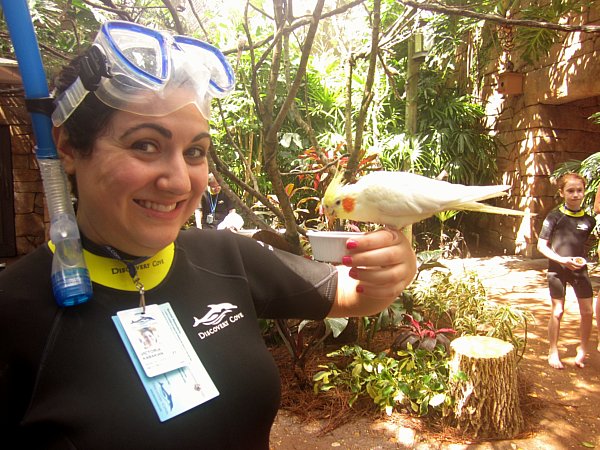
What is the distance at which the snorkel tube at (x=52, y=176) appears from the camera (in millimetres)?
875

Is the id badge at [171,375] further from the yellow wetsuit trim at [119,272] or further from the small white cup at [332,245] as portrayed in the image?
the small white cup at [332,245]

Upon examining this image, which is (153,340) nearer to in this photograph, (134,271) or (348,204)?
(134,271)

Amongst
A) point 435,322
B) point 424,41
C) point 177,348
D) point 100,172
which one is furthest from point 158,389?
point 424,41

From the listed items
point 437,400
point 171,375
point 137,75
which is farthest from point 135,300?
point 437,400

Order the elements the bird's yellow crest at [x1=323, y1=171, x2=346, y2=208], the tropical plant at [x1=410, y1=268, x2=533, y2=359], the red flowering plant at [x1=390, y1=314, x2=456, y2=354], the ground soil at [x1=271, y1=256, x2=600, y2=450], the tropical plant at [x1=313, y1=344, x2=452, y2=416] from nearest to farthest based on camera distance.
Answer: the bird's yellow crest at [x1=323, y1=171, x2=346, y2=208]
the ground soil at [x1=271, y1=256, x2=600, y2=450]
the tropical plant at [x1=313, y1=344, x2=452, y2=416]
the red flowering plant at [x1=390, y1=314, x2=456, y2=354]
the tropical plant at [x1=410, y1=268, x2=533, y2=359]

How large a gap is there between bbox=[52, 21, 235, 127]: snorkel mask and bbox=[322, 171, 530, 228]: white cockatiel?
51cm

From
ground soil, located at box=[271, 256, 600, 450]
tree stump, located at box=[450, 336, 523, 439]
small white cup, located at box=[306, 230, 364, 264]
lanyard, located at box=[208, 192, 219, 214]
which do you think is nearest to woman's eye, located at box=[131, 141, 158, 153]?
small white cup, located at box=[306, 230, 364, 264]

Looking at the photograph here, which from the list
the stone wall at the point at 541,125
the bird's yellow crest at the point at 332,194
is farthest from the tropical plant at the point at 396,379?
the stone wall at the point at 541,125

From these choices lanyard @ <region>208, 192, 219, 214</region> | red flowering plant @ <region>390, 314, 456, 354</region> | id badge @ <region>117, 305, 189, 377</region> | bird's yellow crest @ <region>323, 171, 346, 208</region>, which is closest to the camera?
id badge @ <region>117, 305, 189, 377</region>

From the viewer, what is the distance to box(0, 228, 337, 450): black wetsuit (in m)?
0.81

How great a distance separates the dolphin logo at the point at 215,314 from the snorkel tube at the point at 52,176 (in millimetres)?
264

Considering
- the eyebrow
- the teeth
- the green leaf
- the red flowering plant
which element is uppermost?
the eyebrow

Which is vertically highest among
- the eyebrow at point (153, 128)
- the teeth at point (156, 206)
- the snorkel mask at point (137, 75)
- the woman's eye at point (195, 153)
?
the snorkel mask at point (137, 75)

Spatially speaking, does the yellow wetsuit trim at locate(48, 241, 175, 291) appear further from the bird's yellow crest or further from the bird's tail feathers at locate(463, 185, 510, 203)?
the bird's tail feathers at locate(463, 185, 510, 203)
